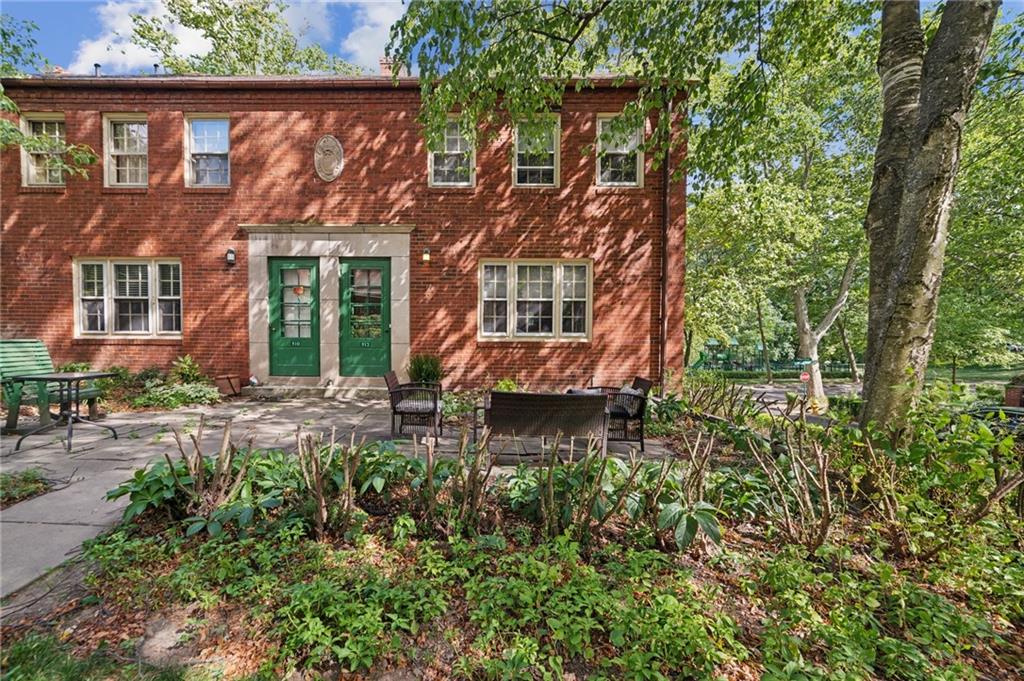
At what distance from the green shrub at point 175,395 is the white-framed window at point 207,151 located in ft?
14.4

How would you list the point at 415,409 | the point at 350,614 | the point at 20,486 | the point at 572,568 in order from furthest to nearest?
1. the point at 415,409
2. the point at 20,486
3. the point at 572,568
4. the point at 350,614

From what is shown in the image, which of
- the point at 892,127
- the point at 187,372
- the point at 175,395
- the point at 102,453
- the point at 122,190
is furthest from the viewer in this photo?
the point at 122,190

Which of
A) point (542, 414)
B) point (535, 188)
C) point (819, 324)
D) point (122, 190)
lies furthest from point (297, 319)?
point (819, 324)

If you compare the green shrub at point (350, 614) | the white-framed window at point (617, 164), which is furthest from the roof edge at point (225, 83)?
the green shrub at point (350, 614)

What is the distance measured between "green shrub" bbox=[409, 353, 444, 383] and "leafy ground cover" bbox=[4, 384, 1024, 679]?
5.06 metres

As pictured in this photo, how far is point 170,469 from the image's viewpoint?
2.87 m

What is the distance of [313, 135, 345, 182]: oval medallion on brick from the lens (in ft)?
29.0

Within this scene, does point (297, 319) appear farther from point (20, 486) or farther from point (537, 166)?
point (537, 166)

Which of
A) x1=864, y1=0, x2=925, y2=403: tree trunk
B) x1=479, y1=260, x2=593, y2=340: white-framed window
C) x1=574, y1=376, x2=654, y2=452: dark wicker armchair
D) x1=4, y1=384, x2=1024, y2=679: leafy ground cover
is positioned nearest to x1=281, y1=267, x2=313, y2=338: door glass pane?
x1=479, y1=260, x2=593, y2=340: white-framed window

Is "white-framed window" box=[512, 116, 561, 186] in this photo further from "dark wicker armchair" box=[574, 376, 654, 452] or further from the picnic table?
the picnic table

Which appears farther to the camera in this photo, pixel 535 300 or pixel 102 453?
pixel 535 300

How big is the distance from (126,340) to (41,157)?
4359mm

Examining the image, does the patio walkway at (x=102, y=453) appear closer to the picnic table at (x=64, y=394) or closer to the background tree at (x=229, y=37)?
the picnic table at (x=64, y=394)

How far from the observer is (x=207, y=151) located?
29.6ft
